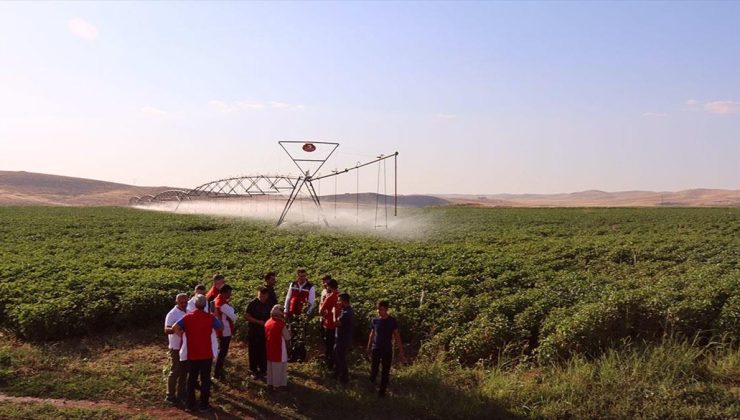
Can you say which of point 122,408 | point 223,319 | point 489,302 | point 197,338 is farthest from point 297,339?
point 489,302

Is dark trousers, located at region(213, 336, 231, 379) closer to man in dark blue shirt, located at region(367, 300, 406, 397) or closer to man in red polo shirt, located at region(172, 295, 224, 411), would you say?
man in red polo shirt, located at region(172, 295, 224, 411)

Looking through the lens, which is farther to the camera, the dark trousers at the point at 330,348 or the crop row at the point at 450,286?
the crop row at the point at 450,286

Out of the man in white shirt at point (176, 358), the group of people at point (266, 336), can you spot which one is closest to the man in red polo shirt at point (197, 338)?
the group of people at point (266, 336)

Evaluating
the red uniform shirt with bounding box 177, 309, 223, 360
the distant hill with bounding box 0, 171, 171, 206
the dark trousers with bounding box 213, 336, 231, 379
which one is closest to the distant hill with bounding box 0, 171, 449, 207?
the distant hill with bounding box 0, 171, 171, 206

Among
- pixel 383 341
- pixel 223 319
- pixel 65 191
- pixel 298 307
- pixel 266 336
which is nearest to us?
pixel 383 341

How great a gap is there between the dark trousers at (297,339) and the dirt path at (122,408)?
238 cm

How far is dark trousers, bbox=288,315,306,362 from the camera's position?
428 inches

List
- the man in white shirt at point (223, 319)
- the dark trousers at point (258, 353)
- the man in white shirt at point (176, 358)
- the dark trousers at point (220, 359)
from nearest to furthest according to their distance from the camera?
the man in white shirt at point (176, 358), the man in white shirt at point (223, 319), the dark trousers at point (220, 359), the dark trousers at point (258, 353)

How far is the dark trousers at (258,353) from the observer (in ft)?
33.4

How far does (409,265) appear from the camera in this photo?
19.3 metres

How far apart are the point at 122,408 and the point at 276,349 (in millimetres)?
2357

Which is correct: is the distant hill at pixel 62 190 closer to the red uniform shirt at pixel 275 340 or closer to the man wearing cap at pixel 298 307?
the man wearing cap at pixel 298 307

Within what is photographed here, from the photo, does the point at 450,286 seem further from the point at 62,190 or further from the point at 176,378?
the point at 62,190

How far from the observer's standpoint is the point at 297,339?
10969mm
